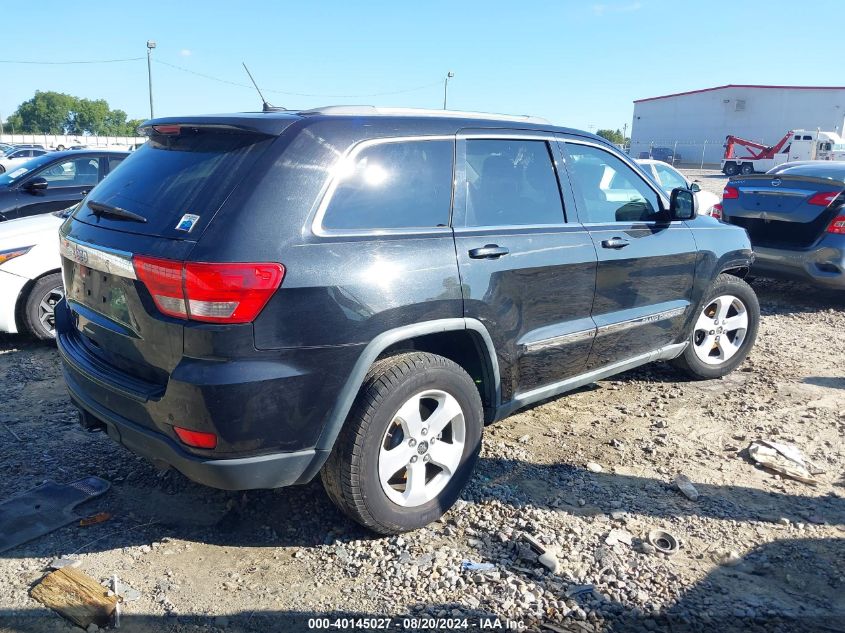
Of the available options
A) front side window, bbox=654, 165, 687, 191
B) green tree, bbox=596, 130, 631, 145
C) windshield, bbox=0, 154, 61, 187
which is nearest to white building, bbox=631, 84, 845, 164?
A: green tree, bbox=596, 130, 631, 145

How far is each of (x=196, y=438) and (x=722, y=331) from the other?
13.6 ft

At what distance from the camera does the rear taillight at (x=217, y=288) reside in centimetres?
246

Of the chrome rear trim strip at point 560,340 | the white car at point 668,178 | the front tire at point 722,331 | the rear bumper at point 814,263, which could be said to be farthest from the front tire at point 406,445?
the white car at point 668,178

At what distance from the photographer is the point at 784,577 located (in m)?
2.91

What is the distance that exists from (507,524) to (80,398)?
210cm

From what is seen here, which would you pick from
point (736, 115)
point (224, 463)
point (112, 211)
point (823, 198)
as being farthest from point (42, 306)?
point (736, 115)

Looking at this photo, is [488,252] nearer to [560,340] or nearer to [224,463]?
[560,340]

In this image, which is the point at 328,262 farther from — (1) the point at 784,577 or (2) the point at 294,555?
(1) the point at 784,577

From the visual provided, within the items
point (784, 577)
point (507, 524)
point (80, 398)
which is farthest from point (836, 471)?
point (80, 398)

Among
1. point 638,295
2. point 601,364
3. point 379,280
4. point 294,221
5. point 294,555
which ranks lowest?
point 294,555

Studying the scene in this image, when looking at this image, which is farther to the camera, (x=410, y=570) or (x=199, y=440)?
(x=410, y=570)

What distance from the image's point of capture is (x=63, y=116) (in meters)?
112

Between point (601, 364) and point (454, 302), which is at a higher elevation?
point (454, 302)

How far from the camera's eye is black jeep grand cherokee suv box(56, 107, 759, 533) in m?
2.54
